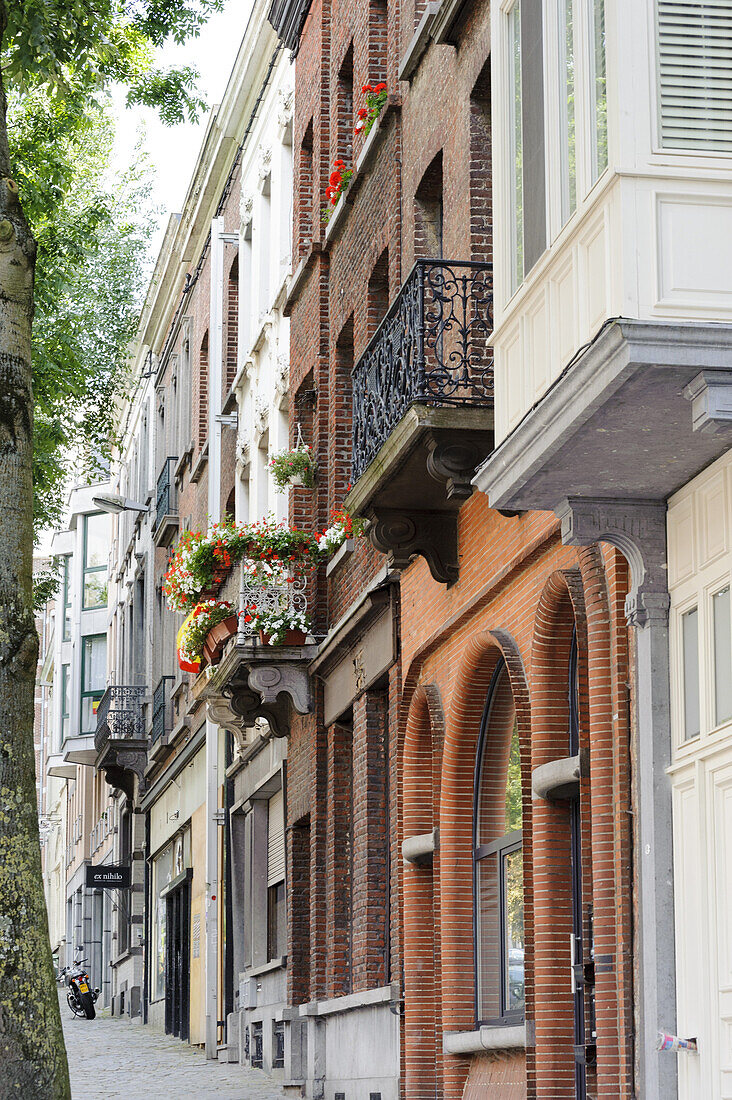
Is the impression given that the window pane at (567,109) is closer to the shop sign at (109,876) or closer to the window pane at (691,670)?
the window pane at (691,670)

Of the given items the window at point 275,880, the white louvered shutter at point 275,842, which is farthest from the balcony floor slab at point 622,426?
the window at point 275,880

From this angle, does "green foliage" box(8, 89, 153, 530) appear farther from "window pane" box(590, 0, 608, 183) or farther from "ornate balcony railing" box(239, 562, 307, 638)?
"window pane" box(590, 0, 608, 183)

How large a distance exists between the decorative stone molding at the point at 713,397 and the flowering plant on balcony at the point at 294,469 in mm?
11512

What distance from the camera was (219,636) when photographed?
2050 cm

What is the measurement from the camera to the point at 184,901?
29531 mm

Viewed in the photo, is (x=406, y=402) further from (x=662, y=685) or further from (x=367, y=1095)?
(x=367, y=1095)

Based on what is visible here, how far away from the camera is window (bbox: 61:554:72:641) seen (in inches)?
2084

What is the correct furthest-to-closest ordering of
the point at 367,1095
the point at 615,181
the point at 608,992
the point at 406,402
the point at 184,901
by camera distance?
1. the point at 184,901
2. the point at 367,1095
3. the point at 406,402
4. the point at 608,992
5. the point at 615,181

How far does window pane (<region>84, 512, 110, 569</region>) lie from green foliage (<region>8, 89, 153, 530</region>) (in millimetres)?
16151

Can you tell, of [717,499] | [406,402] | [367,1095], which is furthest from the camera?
[367,1095]

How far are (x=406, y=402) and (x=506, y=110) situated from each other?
8.00 feet

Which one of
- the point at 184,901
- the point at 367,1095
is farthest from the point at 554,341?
the point at 184,901

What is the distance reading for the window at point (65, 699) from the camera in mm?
46247

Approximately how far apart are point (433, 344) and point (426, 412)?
59 centimetres
